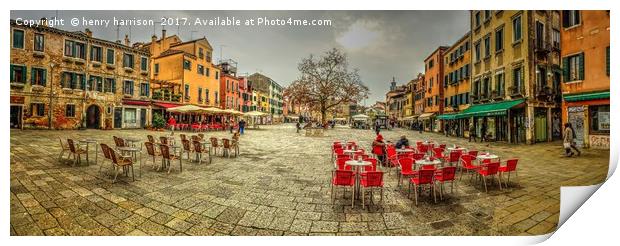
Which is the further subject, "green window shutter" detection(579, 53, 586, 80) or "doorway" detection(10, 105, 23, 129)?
"green window shutter" detection(579, 53, 586, 80)

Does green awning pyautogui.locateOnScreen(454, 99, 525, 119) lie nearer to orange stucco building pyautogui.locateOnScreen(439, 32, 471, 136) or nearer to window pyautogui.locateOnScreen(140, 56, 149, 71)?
orange stucco building pyautogui.locateOnScreen(439, 32, 471, 136)

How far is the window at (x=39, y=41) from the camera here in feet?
15.6

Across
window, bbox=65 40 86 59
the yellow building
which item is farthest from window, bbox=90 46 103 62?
the yellow building

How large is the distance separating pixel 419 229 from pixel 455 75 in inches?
577

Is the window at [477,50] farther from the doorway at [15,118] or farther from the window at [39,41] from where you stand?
the doorway at [15,118]

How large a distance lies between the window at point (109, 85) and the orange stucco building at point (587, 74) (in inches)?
523

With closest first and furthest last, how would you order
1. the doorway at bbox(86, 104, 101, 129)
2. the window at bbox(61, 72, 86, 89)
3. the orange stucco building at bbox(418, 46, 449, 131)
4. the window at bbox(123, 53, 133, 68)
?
the window at bbox(61, 72, 86, 89)
the doorway at bbox(86, 104, 101, 129)
the window at bbox(123, 53, 133, 68)
the orange stucco building at bbox(418, 46, 449, 131)

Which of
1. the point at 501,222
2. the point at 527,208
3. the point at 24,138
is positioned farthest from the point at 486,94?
the point at 24,138

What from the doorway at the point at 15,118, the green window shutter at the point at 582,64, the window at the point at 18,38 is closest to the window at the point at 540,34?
the green window shutter at the point at 582,64

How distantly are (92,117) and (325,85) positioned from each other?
740 centimetres

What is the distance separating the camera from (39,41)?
517cm

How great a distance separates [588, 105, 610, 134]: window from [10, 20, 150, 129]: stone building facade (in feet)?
29.8

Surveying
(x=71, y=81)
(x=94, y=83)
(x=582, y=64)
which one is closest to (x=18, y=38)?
(x=71, y=81)

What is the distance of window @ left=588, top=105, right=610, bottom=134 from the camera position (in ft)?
13.5
